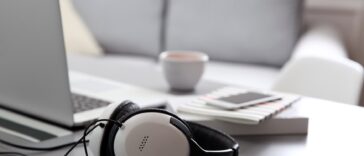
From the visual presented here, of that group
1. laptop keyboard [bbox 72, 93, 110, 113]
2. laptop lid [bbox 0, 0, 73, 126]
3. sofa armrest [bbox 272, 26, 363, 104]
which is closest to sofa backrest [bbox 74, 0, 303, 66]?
sofa armrest [bbox 272, 26, 363, 104]

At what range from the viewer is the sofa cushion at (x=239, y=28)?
2270 mm

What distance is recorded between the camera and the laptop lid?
2.45ft

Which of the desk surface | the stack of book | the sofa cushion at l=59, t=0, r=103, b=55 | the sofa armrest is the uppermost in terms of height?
the stack of book

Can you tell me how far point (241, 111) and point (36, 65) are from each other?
32 centimetres

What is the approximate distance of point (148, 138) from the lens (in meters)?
0.65

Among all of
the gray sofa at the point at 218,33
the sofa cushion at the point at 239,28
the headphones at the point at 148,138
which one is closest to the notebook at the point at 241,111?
the headphones at the point at 148,138

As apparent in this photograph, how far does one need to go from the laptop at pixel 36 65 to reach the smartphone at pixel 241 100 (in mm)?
212

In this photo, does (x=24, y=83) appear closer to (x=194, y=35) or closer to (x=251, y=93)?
(x=251, y=93)

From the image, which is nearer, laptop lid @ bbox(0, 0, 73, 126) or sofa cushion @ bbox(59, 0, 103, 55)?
laptop lid @ bbox(0, 0, 73, 126)

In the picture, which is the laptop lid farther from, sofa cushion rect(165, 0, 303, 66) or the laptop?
sofa cushion rect(165, 0, 303, 66)

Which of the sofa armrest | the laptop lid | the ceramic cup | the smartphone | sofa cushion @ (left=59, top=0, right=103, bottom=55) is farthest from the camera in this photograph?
sofa cushion @ (left=59, top=0, right=103, bottom=55)

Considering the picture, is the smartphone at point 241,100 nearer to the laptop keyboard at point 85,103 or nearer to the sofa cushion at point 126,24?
the laptop keyboard at point 85,103

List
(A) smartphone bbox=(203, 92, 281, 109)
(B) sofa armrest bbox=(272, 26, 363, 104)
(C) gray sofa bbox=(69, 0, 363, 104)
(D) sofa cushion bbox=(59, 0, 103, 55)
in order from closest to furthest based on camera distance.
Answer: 1. (A) smartphone bbox=(203, 92, 281, 109)
2. (B) sofa armrest bbox=(272, 26, 363, 104)
3. (C) gray sofa bbox=(69, 0, 363, 104)
4. (D) sofa cushion bbox=(59, 0, 103, 55)

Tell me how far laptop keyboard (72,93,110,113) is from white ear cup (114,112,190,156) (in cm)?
31
